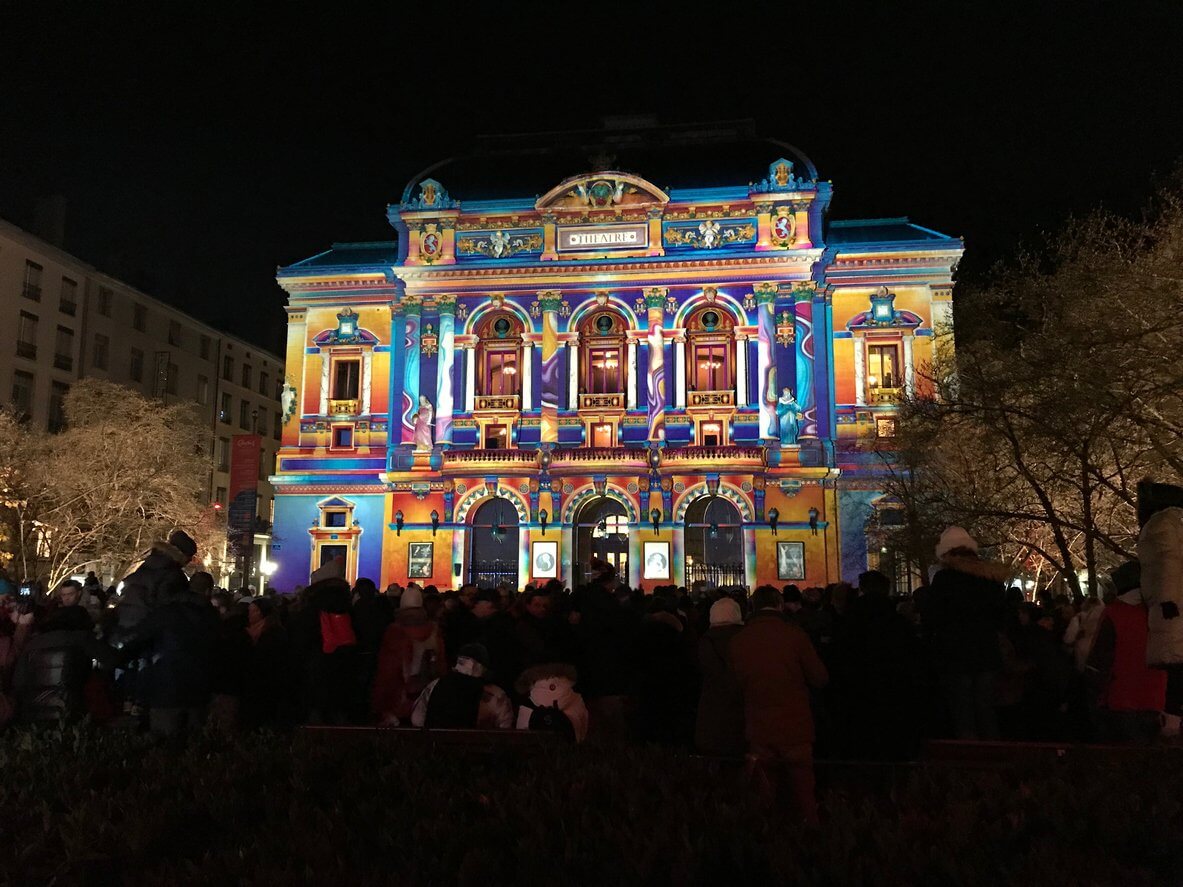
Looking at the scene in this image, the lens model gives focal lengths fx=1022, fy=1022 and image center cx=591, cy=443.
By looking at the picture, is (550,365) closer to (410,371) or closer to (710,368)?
(410,371)

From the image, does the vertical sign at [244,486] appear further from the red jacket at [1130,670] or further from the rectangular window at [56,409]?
the red jacket at [1130,670]

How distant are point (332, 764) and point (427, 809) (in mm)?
1073

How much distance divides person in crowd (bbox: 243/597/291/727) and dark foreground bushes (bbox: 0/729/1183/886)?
4403 mm

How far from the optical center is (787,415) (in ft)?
127

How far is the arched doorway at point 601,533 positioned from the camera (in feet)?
130

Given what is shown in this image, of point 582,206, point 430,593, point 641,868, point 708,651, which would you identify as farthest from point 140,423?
point 641,868

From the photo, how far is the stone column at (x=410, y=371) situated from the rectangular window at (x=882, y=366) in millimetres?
17962

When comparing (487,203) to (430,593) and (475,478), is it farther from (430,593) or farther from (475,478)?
(430,593)

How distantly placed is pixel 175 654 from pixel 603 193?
3417 centimetres

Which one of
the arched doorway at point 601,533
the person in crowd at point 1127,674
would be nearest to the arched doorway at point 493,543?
the arched doorway at point 601,533

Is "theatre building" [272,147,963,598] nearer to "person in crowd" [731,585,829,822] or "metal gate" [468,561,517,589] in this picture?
"metal gate" [468,561,517,589]

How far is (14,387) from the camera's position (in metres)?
46.2

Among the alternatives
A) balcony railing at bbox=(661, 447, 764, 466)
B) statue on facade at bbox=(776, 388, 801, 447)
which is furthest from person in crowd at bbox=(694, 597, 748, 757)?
statue on facade at bbox=(776, 388, 801, 447)

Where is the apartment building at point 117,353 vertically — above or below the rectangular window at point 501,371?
above
